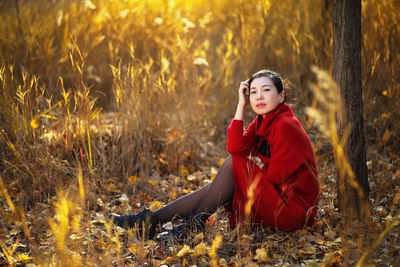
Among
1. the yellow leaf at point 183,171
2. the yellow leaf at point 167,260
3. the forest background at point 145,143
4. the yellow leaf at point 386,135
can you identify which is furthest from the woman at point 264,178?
the yellow leaf at point 386,135

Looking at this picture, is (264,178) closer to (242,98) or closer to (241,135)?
(241,135)

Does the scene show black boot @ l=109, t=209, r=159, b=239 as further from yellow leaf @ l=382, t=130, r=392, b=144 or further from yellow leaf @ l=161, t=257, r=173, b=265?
yellow leaf @ l=382, t=130, r=392, b=144

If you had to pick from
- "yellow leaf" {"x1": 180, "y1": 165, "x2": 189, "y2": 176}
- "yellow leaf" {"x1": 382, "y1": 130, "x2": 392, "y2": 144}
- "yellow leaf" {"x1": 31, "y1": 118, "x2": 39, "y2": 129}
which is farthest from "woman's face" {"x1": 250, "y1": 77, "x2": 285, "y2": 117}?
"yellow leaf" {"x1": 31, "y1": 118, "x2": 39, "y2": 129}

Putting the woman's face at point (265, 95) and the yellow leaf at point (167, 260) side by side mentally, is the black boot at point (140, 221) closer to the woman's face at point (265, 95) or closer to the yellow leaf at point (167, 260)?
the yellow leaf at point (167, 260)

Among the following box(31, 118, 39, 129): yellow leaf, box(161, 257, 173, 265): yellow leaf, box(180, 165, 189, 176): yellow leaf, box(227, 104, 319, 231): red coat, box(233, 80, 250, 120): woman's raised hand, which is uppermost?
box(233, 80, 250, 120): woman's raised hand

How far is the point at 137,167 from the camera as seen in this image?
3.06 meters

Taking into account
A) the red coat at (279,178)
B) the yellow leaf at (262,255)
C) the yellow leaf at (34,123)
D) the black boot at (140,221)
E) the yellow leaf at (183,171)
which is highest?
the yellow leaf at (34,123)

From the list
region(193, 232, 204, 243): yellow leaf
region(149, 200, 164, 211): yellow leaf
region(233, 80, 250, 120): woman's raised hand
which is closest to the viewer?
region(193, 232, 204, 243): yellow leaf

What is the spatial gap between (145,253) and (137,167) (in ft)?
3.95

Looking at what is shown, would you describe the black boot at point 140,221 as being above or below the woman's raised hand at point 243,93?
below

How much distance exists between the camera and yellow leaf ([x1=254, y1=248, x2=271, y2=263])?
6.16ft

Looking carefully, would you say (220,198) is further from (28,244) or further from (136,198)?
(28,244)

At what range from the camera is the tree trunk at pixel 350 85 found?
2105 mm

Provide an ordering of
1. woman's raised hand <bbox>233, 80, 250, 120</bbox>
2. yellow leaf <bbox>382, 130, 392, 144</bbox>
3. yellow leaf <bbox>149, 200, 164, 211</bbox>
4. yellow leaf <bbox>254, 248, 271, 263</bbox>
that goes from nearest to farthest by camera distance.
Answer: yellow leaf <bbox>254, 248, 271, 263</bbox>, woman's raised hand <bbox>233, 80, 250, 120</bbox>, yellow leaf <bbox>149, 200, 164, 211</bbox>, yellow leaf <bbox>382, 130, 392, 144</bbox>
